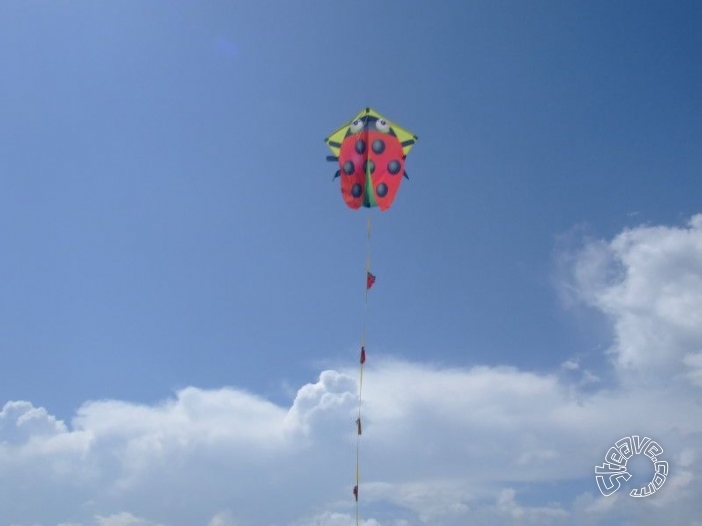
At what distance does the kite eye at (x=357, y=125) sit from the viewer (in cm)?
4038

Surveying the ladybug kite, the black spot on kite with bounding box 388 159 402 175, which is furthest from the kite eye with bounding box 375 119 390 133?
the black spot on kite with bounding box 388 159 402 175

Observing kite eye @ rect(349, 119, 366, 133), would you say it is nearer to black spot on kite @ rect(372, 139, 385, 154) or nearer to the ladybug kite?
the ladybug kite

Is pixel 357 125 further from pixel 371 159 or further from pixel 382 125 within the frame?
pixel 371 159

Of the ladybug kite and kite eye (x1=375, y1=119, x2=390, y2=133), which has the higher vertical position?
kite eye (x1=375, y1=119, x2=390, y2=133)

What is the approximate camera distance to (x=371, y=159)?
40281mm

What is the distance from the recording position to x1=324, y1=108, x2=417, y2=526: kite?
132 ft

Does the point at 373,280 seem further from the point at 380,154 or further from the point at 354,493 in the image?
the point at 354,493

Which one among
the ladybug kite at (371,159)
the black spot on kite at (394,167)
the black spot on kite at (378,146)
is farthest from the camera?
the black spot on kite at (394,167)

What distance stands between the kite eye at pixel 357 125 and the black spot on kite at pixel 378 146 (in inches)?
45.5

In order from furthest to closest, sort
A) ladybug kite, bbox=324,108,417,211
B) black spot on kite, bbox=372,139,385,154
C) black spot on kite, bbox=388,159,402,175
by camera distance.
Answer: black spot on kite, bbox=388,159,402,175 → black spot on kite, bbox=372,139,385,154 → ladybug kite, bbox=324,108,417,211

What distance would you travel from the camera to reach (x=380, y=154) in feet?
133

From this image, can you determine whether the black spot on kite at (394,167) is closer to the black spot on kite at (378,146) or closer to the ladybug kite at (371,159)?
the ladybug kite at (371,159)

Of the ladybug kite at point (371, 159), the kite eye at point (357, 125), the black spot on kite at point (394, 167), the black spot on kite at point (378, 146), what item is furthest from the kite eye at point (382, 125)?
the black spot on kite at point (394, 167)

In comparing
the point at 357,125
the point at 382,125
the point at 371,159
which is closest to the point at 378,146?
the point at 371,159
